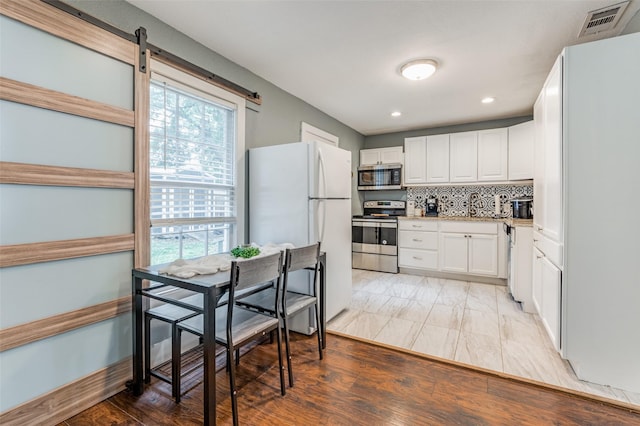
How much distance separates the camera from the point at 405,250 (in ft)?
15.1

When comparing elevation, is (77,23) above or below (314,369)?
above

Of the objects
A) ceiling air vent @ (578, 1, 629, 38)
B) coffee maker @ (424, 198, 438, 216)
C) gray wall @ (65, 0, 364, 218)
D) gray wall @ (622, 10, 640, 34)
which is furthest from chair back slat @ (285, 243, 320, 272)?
coffee maker @ (424, 198, 438, 216)

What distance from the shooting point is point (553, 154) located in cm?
199

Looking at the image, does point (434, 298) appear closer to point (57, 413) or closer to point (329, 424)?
point (329, 424)

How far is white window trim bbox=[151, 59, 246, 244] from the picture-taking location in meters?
2.07

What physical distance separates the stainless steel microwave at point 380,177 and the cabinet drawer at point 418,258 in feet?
3.77

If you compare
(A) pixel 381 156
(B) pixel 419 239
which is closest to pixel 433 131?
(A) pixel 381 156

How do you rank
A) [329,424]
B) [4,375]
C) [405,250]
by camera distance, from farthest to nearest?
1. [405,250]
2. [329,424]
3. [4,375]

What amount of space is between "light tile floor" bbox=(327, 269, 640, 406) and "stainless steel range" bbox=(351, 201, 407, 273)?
2.36 feet

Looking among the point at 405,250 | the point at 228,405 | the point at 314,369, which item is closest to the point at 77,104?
the point at 228,405

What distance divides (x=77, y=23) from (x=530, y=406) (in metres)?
3.31

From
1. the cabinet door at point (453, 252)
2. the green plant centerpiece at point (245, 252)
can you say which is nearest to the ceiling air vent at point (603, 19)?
the cabinet door at point (453, 252)

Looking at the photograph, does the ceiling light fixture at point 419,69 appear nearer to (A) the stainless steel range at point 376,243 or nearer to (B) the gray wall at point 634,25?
(B) the gray wall at point 634,25

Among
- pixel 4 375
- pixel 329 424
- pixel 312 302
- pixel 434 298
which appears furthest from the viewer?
pixel 434 298
